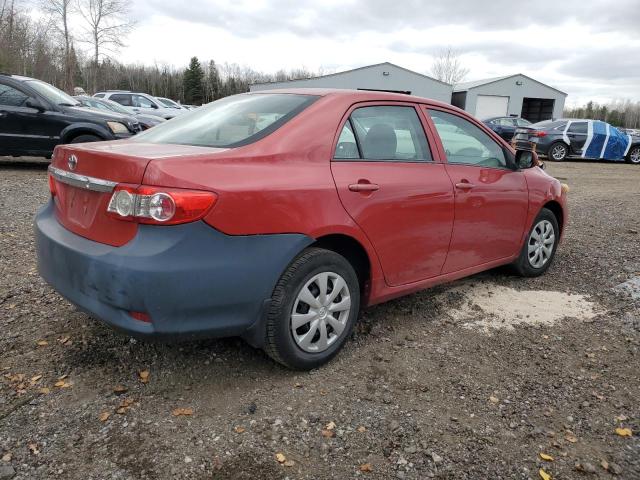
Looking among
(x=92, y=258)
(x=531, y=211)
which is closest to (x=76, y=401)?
(x=92, y=258)

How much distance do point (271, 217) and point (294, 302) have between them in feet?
1.62

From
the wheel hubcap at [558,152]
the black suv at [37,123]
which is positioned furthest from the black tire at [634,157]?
the black suv at [37,123]

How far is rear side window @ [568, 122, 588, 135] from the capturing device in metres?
17.5

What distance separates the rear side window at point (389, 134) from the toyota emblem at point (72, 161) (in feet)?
4.81

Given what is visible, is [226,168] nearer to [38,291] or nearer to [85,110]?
[38,291]

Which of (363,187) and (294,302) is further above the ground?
(363,187)

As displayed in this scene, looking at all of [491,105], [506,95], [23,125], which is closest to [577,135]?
[23,125]

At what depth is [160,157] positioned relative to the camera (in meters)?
2.46

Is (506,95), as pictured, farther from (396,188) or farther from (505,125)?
(396,188)

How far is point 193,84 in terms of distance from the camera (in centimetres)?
6888

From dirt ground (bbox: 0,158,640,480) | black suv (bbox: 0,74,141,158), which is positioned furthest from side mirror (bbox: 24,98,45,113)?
dirt ground (bbox: 0,158,640,480)

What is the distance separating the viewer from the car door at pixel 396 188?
305cm

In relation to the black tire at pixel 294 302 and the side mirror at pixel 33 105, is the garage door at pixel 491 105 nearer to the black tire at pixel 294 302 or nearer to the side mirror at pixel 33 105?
the side mirror at pixel 33 105

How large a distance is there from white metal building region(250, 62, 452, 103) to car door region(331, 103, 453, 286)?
3538cm
